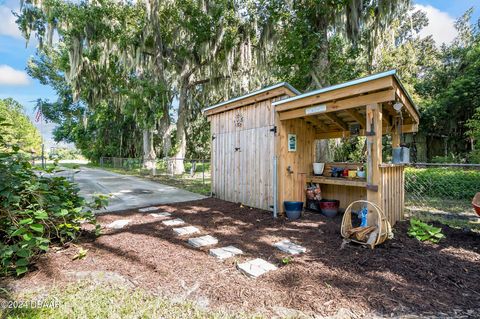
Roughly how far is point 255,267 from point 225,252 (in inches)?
22.0

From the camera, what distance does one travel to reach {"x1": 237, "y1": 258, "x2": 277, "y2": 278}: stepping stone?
2.71 meters

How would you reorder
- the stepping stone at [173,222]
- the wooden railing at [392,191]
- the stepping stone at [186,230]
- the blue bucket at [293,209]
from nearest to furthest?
the wooden railing at [392,191] < the stepping stone at [186,230] < the stepping stone at [173,222] < the blue bucket at [293,209]

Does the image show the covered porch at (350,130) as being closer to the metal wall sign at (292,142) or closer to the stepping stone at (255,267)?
the metal wall sign at (292,142)

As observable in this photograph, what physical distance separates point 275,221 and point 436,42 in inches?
819

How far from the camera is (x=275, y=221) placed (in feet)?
15.6

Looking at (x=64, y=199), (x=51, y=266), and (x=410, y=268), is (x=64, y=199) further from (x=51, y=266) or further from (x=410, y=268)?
(x=410, y=268)

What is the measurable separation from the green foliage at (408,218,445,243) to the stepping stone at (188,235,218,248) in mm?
2920

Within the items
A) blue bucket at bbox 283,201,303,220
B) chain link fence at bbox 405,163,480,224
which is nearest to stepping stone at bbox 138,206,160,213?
blue bucket at bbox 283,201,303,220

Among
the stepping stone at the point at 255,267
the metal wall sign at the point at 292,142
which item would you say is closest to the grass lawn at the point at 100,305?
the stepping stone at the point at 255,267

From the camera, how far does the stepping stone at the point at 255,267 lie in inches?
107

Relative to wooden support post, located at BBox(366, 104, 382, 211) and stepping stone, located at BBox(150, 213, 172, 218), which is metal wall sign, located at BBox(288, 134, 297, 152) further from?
stepping stone, located at BBox(150, 213, 172, 218)

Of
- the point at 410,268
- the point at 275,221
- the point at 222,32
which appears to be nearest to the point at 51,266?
the point at 275,221

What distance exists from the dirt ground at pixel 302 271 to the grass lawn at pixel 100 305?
0.15 m

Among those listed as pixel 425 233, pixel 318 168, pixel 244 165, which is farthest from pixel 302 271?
pixel 244 165
